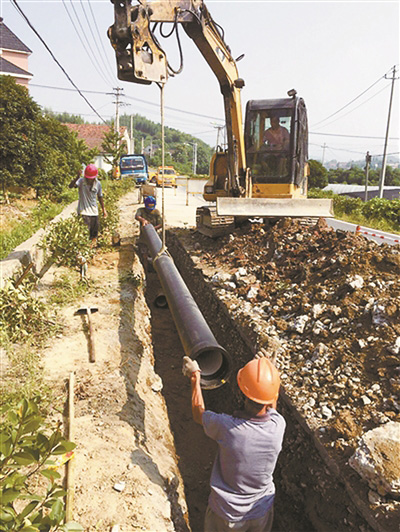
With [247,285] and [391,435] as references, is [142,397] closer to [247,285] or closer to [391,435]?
[391,435]

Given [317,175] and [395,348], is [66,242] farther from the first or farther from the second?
[317,175]

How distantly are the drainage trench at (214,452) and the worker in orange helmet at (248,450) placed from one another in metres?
0.81

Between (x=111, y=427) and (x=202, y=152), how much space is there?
121 metres

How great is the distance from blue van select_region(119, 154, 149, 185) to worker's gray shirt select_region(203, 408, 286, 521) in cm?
2920

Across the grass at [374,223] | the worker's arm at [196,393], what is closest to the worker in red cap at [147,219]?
the worker's arm at [196,393]

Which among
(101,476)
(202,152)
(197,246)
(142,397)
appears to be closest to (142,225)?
(197,246)

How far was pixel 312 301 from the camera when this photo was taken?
575 centimetres

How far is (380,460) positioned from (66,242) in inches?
215

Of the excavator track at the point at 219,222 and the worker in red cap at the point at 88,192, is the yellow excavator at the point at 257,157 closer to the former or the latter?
the excavator track at the point at 219,222

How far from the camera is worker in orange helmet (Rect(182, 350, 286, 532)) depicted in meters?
2.57

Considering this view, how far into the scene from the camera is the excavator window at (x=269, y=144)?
9.31m

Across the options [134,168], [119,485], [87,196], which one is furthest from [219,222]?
[134,168]

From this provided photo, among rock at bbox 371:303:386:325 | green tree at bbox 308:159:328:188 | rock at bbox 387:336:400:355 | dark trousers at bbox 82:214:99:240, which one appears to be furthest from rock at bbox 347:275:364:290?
green tree at bbox 308:159:328:188

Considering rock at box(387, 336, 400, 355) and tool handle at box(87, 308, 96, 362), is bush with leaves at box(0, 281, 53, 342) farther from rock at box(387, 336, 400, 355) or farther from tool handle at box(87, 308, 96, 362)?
rock at box(387, 336, 400, 355)
